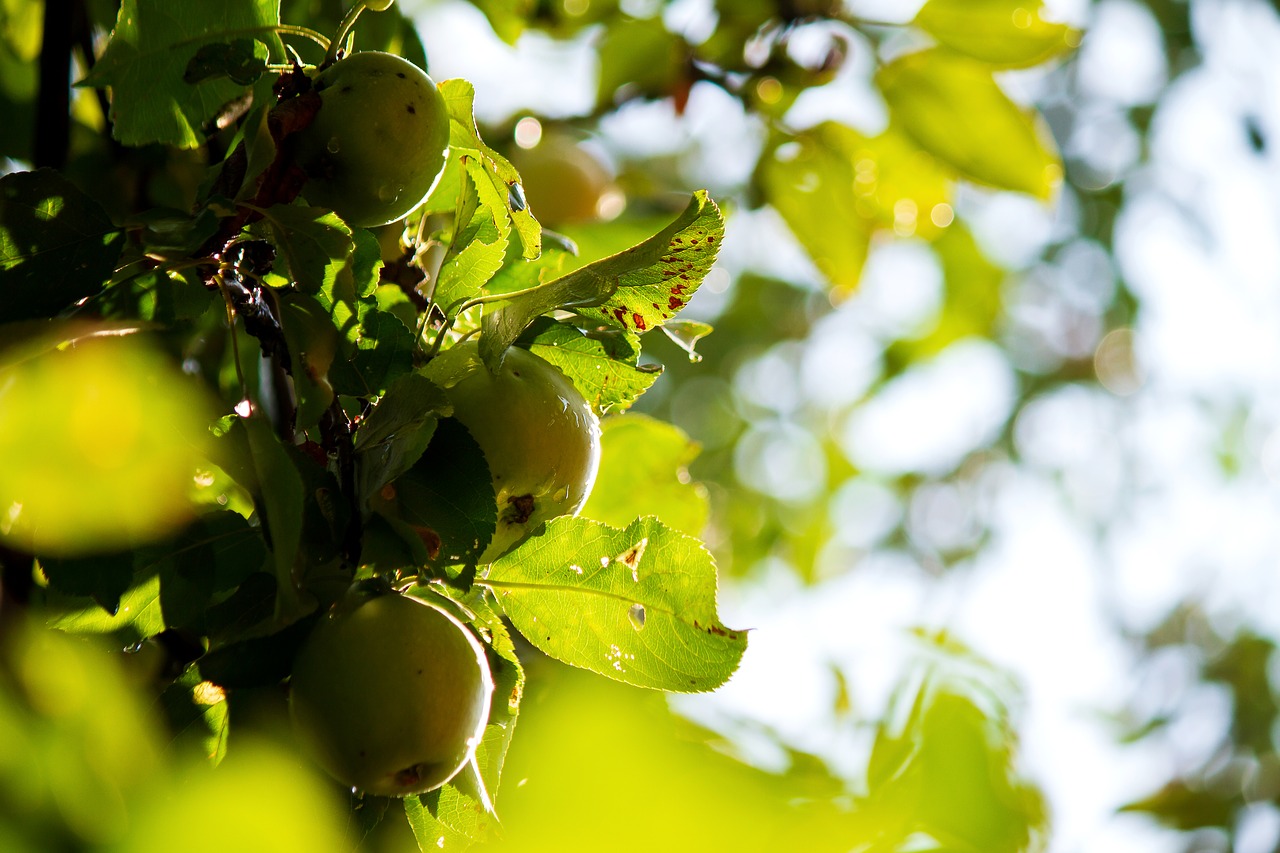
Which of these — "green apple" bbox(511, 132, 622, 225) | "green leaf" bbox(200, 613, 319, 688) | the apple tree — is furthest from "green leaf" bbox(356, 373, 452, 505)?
"green apple" bbox(511, 132, 622, 225)

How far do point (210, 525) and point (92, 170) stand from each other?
2.61ft

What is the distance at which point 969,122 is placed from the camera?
1746 millimetres

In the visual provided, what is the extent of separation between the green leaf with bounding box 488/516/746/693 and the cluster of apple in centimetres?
4

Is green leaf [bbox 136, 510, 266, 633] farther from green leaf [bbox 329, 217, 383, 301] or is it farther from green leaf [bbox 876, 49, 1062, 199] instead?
green leaf [bbox 876, 49, 1062, 199]

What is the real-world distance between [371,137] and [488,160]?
4.8 inches

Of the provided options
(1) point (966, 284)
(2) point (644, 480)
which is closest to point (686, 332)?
(2) point (644, 480)

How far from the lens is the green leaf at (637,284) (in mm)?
806

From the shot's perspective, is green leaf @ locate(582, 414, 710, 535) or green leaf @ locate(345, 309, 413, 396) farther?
green leaf @ locate(582, 414, 710, 535)

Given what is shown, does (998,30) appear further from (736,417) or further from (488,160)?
(736,417)

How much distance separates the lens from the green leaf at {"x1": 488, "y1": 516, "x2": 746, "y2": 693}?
0.89 meters

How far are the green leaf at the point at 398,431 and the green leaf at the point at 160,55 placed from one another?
1.01 ft

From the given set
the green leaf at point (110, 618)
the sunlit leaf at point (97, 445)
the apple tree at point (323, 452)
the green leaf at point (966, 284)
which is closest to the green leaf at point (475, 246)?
the apple tree at point (323, 452)

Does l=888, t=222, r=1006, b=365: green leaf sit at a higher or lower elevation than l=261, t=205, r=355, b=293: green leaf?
lower

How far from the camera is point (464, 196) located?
966mm
